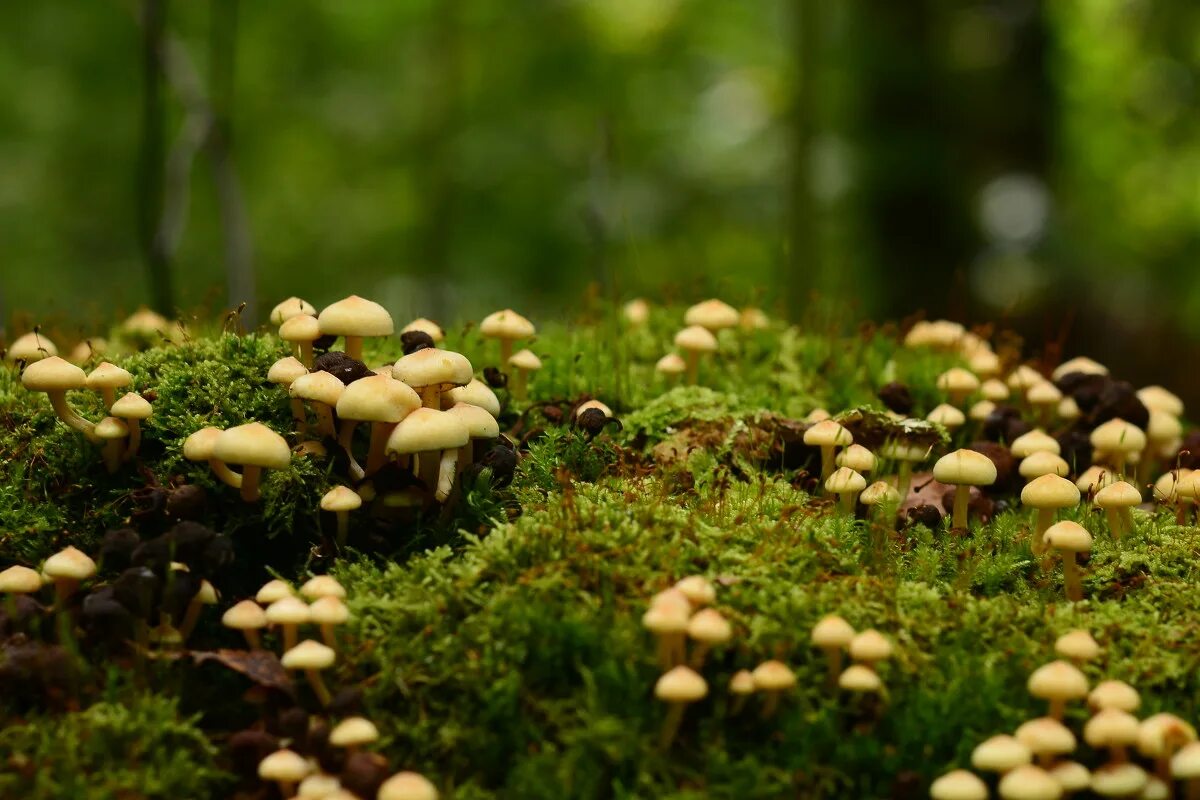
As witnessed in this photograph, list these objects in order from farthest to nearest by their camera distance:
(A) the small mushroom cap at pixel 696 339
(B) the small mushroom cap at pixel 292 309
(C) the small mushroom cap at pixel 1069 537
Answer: (A) the small mushroom cap at pixel 696 339 < (B) the small mushroom cap at pixel 292 309 < (C) the small mushroom cap at pixel 1069 537

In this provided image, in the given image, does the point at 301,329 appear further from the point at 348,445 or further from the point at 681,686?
the point at 681,686

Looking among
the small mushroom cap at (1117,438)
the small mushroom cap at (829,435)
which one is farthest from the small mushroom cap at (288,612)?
the small mushroom cap at (1117,438)

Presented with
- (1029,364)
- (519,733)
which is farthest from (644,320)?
(519,733)

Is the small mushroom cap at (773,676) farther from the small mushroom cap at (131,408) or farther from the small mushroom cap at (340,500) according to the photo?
the small mushroom cap at (131,408)

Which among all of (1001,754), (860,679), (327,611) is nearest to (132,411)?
(327,611)

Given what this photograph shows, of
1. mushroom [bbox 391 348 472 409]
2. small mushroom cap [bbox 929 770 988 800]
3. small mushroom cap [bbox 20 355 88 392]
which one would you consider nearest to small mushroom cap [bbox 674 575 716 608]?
small mushroom cap [bbox 929 770 988 800]
